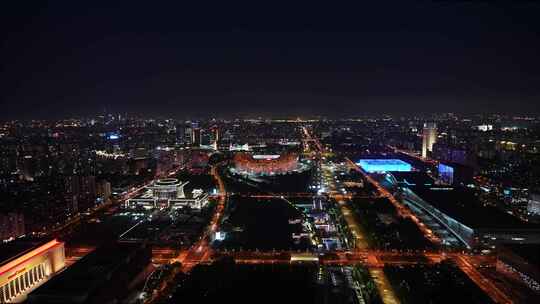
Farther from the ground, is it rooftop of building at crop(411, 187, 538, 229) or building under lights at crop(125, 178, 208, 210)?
rooftop of building at crop(411, 187, 538, 229)

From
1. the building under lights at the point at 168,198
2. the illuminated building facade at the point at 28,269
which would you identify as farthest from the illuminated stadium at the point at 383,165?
the illuminated building facade at the point at 28,269

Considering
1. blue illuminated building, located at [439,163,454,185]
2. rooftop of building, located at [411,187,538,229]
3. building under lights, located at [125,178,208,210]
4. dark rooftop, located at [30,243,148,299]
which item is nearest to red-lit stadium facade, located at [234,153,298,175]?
building under lights, located at [125,178,208,210]

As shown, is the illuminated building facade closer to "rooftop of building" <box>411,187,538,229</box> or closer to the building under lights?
the building under lights

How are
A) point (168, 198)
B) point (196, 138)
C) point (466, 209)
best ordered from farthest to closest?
point (196, 138) → point (168, 198) → point (466, 209)

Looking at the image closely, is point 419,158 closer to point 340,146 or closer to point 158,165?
point 340,146

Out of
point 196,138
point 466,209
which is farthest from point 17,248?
point 196,138

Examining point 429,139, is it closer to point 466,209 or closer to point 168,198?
point 466,209
